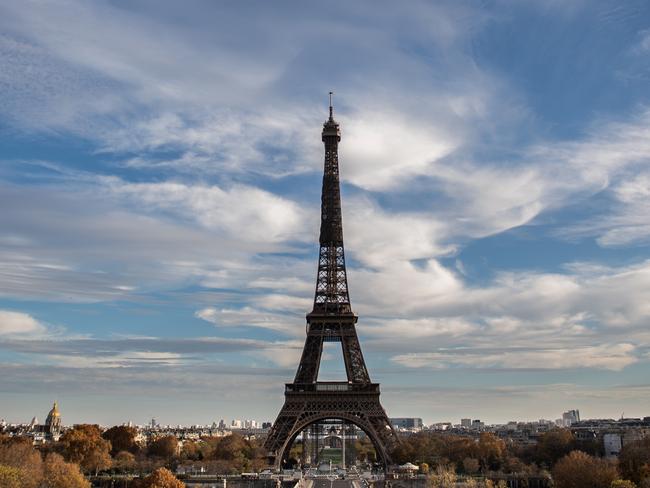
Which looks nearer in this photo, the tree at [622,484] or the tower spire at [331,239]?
the tree at [622,484]

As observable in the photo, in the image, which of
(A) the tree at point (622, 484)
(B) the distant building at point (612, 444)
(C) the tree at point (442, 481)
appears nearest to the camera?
(A) the tree at point (622, 484)

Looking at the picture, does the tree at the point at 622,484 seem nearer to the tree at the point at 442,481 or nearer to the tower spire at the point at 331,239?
the tree at the point at 442,481

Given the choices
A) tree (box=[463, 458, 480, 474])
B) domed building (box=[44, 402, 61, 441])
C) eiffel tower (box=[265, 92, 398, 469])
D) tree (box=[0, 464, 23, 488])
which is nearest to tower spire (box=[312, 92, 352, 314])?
eiffel tower (box=[265, 92, 398, 469])

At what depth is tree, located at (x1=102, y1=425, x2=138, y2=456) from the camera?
9712 cm

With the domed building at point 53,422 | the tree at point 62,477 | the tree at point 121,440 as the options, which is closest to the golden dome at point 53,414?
the domed building at point 53,422

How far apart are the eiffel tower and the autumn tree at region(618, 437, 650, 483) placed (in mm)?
23171

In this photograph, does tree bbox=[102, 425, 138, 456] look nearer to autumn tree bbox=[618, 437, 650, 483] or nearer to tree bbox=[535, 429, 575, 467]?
tree bbox=[535, 429, 575, 467]

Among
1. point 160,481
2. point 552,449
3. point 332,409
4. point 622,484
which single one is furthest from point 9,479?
point 552,449

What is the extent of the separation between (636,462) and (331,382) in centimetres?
3165

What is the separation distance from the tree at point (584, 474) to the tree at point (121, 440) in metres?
62.5

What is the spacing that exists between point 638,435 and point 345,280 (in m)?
45.1

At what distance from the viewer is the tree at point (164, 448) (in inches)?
3693

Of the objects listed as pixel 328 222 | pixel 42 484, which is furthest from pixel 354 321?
pixel 42 484

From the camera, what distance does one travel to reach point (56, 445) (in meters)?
87.9
